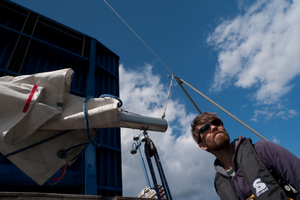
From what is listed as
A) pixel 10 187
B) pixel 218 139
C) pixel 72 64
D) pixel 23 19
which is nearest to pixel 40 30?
pixel 23 19

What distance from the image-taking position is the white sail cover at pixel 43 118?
2.04m

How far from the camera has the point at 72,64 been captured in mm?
9516

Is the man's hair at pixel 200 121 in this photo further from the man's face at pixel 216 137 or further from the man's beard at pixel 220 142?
the man's beard at pixel 220 142

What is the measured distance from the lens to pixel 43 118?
2.09 metres

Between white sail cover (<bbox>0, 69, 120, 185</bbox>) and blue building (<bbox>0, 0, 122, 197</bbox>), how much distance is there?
14.7 feet

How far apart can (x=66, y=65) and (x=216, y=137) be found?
31.0 ft

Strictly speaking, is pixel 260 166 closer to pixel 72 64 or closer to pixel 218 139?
pixel 218 139

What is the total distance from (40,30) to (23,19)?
89cm

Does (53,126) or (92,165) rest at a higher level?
(92,165)

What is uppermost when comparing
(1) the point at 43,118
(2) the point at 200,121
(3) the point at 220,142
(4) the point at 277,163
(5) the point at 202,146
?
(1) the point at 43,118

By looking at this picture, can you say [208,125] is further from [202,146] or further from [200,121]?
[202,146]

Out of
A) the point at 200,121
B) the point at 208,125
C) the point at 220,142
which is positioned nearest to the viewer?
the point at 220,142

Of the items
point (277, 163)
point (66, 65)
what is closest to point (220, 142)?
point (277, 163)

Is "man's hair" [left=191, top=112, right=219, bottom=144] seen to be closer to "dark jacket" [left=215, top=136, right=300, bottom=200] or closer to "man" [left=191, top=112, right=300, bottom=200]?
"man" [left=191, top=112, right=300, bottom=200]
